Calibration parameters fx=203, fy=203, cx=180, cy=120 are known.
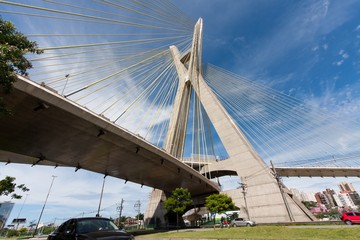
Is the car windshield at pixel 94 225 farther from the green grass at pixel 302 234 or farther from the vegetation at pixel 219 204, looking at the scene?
the vegetation at pixel 219 204

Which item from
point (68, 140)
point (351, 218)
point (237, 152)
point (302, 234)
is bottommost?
point (302, 234)

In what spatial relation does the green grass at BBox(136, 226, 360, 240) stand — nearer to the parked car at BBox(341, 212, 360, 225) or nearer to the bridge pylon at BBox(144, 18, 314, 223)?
the parked car at BBox(341, 212, 360, 225)

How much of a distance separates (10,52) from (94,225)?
22.1 feet

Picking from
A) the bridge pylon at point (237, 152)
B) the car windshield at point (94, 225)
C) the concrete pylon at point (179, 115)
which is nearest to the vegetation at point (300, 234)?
the car windshield at point (94, 225)

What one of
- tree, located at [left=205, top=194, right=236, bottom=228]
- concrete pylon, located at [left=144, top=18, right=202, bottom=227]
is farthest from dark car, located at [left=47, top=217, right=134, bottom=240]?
tree, located at [left=205, top=194, right=236, bottom=228]

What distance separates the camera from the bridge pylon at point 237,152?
1212 inches

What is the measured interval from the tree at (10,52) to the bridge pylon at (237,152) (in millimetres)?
27235

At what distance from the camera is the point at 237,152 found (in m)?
36.6

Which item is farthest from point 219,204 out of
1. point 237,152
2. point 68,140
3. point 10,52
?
point 10,52

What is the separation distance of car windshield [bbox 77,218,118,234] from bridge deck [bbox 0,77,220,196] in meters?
11.5

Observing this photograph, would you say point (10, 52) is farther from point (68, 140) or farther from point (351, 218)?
point (351, 218)

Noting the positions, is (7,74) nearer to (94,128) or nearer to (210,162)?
(94,128)

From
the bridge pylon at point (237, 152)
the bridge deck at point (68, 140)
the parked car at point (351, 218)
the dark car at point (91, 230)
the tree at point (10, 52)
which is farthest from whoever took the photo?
the bridge pylon at point (237, 152)

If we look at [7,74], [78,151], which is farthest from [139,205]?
[7,74]
